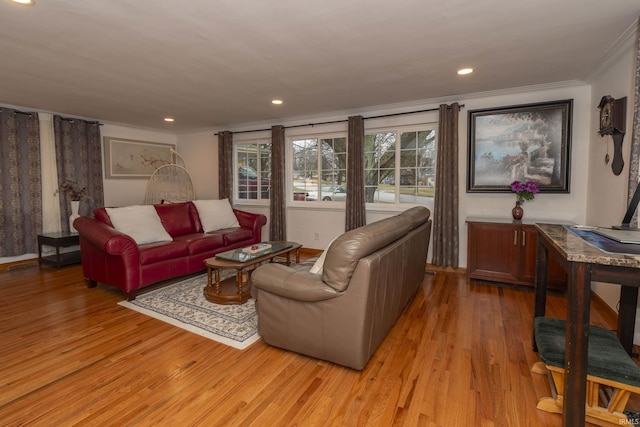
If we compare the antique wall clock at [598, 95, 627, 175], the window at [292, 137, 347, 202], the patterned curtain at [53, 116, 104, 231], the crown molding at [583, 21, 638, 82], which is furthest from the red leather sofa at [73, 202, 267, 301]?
the crown molding at [583, 21, 638, 82]

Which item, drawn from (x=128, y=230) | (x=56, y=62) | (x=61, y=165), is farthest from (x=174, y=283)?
(x=61, y=165)

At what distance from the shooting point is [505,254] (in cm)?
354

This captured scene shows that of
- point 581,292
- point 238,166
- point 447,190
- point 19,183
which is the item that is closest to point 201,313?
point 581,292

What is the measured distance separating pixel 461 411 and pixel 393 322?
0.90 meters

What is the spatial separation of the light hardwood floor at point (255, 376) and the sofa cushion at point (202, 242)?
1066mm

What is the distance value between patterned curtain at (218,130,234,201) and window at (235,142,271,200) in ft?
0.65

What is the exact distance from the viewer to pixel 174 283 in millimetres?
3723

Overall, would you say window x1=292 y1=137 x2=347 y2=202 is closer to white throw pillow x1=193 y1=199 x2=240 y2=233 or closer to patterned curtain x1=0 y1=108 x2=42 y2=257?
white throw pillow x1=193 y1=199 x2=240 y2=233

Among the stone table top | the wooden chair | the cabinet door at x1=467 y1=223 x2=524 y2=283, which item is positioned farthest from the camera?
the cabinet door at x1=467 y1=223 x2=524 y2=283

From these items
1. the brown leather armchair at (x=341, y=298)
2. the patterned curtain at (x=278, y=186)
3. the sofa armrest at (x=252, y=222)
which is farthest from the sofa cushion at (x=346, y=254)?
the patterned curtain at (x=278, y=186)

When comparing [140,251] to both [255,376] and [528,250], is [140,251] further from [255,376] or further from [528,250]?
[528,250]

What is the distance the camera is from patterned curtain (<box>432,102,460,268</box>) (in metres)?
4.07

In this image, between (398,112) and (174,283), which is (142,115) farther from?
(398,112)

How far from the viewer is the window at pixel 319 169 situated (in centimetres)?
516
